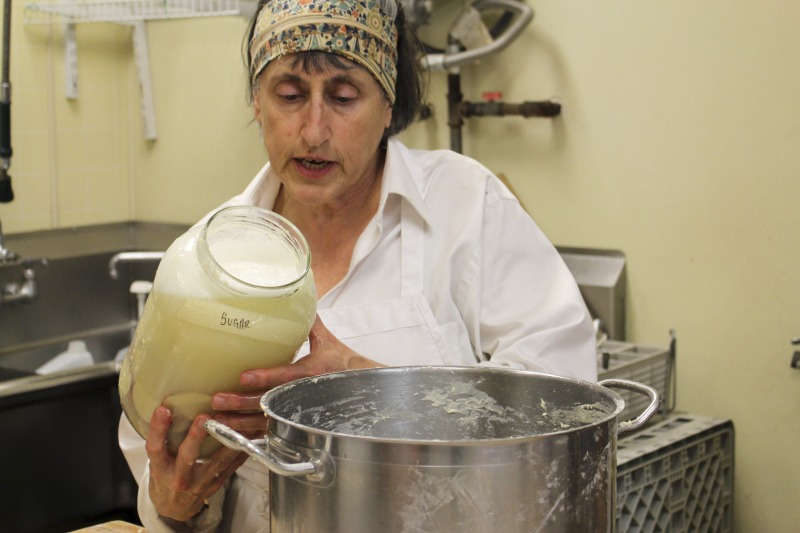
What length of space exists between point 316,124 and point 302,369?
0.49 m

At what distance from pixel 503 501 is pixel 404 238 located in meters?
0.81

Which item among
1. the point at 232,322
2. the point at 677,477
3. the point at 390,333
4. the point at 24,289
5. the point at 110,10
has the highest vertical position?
the point at 110,10

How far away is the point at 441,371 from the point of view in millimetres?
959

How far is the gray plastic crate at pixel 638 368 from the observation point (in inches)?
77.9

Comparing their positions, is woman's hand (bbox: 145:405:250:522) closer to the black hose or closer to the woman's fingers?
the woman's fingers

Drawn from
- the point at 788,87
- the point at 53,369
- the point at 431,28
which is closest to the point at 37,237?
the point at 53,369

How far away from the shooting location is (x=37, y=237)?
3.18m

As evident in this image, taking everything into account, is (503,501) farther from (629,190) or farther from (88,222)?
(88,222)

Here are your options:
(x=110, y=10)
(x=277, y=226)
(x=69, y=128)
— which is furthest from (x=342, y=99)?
(x=69, y=128)

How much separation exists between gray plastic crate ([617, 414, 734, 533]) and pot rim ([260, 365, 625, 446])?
937 millimetres

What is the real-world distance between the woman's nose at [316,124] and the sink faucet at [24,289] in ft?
5.70

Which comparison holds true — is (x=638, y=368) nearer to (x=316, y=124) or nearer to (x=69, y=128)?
(x=316, y=124)

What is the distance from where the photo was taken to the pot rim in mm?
711

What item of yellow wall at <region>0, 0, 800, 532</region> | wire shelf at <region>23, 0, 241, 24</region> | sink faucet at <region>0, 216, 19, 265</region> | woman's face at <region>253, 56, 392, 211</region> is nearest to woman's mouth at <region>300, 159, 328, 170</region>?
woman's face at <region>253, 56, 392, 211</region>
